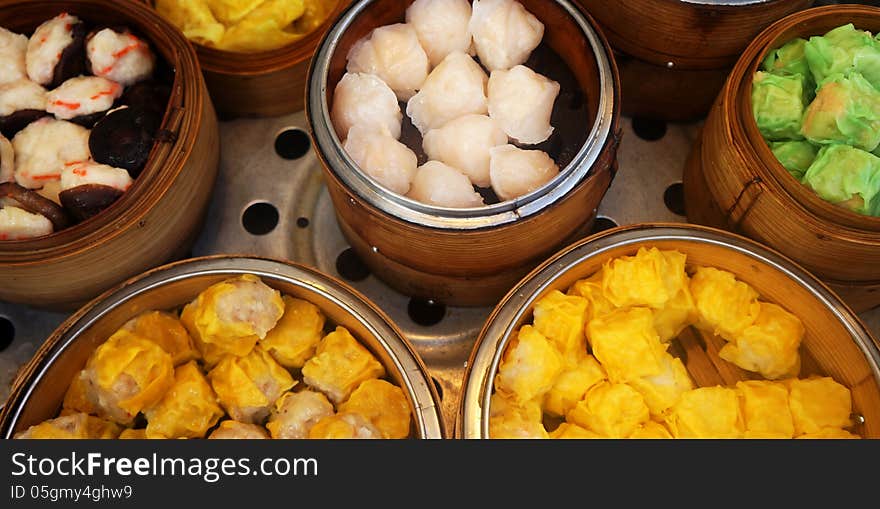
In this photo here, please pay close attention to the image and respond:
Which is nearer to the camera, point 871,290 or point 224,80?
point 871,290

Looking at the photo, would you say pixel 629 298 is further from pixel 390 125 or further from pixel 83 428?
pixel 83 428

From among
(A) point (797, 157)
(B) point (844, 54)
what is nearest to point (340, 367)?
(A) point (797, 157)

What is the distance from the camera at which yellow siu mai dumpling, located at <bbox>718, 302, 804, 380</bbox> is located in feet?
6.42

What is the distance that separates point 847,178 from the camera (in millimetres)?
1894

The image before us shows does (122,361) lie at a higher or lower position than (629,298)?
lower

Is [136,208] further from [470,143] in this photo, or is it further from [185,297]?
[470,143]

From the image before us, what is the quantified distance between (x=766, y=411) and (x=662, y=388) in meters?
0.24

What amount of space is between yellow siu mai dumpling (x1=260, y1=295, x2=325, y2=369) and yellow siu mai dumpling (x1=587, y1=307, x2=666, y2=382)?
696mm

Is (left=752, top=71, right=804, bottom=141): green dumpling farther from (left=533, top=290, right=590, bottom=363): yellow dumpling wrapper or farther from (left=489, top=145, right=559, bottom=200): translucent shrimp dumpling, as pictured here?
(left=533, top=290, right=590, bottom=363): yellow dumpling wrapper

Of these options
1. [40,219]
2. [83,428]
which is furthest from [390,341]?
[40,219]

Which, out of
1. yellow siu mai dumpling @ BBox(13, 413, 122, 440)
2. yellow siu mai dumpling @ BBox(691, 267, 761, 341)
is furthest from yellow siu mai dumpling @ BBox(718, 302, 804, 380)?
yellow siu mai dumpling @ BBox(13, 413, 122, 440)

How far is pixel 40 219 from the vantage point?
1983 mm
